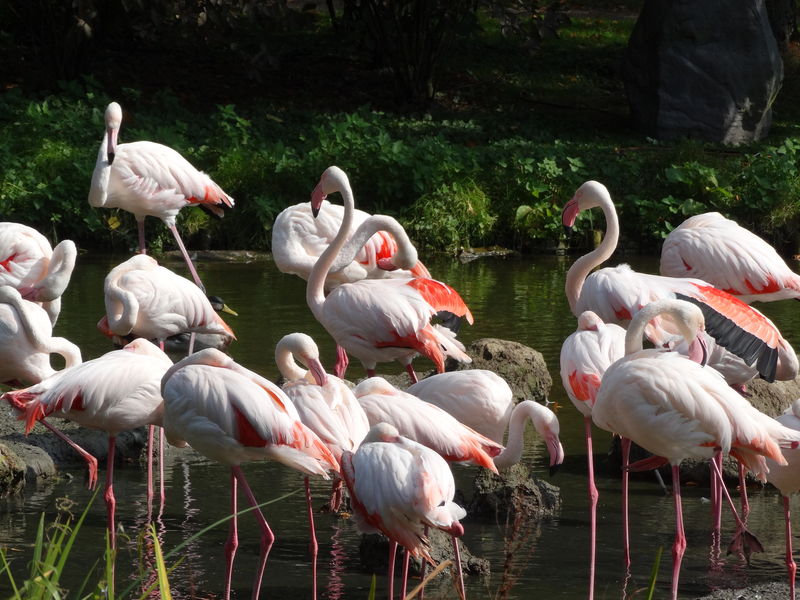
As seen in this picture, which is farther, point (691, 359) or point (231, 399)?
point (691, 359)

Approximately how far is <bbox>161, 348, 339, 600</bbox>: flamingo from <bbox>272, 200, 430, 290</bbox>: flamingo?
2808 mm

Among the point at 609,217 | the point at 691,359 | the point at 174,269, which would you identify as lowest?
the point at 174,269

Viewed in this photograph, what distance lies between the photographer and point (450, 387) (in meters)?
5.15

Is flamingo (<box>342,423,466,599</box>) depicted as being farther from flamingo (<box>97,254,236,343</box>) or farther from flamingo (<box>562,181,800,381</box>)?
flamingo (<box>97,254,236,343</box>)

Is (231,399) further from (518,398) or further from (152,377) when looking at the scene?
(518,398)

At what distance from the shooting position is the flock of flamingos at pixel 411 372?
14.0ft

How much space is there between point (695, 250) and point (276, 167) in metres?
7.44

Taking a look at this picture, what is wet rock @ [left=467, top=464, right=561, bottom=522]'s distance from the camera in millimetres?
5188

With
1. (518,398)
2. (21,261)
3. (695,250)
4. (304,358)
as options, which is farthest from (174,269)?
(304,358)

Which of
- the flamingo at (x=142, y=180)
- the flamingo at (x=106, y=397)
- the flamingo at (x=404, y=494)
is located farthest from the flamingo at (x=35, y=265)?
the flamingo at (x=404, y=494)

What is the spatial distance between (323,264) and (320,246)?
845 millimetres

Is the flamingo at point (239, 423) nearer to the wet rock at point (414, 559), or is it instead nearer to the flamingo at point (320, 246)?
the wet rock at point (414, 559)

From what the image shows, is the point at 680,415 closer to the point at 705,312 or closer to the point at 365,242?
the point at 705,312

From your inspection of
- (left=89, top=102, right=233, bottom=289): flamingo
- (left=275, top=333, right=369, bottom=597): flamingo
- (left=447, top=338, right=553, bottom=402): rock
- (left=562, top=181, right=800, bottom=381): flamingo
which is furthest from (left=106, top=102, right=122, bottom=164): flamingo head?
(left=275, top=333, right=369, bottom=597): flamingo
